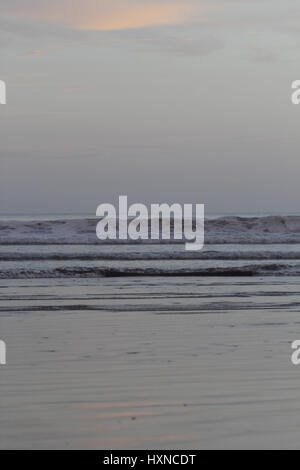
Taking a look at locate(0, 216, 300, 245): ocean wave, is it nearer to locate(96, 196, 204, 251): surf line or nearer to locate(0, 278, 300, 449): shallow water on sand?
locate(96, 196, 204, 251): surf line

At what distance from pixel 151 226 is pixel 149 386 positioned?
133ft

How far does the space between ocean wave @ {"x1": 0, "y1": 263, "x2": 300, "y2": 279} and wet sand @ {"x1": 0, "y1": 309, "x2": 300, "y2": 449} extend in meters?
10.1

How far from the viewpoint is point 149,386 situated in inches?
283

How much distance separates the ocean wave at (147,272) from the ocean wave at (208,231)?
14.3 m

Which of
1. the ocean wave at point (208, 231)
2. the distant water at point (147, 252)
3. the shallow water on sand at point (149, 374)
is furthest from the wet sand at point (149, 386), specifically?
the ocean wave at point (208, 231)

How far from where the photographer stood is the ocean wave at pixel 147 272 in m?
21.5

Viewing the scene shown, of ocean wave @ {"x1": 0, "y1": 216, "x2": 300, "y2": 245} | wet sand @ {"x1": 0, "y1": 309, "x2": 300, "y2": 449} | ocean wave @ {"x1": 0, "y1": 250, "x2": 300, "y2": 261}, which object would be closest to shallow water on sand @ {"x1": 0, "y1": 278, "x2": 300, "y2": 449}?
wet sand @ {"x1": 0, "y1": 309, "x2": 300, "y2": 449}

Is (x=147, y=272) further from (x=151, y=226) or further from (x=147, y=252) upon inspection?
(x=151, y=226)

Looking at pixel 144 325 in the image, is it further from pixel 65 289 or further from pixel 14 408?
pixel 65 289

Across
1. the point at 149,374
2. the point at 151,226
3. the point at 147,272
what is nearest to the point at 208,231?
the point at 151,226

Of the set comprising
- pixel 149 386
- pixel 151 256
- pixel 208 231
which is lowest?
pixel 149 386
